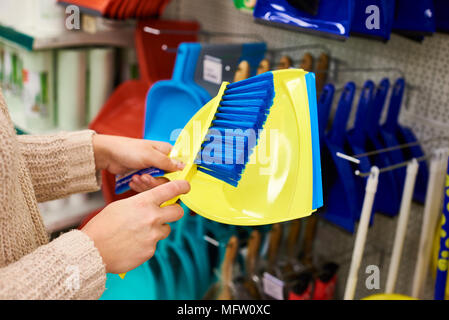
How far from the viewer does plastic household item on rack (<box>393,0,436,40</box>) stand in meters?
1.21

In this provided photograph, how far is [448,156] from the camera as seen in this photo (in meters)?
1.29

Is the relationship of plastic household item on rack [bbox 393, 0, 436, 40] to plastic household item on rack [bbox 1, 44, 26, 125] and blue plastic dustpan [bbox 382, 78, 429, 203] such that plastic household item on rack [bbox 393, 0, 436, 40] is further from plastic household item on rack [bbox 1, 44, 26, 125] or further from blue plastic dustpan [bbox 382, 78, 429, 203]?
plastic household item on rack [bbox 1, 44, 26, 125]

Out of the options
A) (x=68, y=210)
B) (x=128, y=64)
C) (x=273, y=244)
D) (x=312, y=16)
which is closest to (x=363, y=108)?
(x=312, y=16)

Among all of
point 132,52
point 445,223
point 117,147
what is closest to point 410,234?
point 445,223

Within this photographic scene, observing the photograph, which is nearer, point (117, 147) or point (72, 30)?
point (117, 147)

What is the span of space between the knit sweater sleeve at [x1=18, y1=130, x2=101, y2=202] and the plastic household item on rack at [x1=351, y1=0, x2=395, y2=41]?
2.12 feet

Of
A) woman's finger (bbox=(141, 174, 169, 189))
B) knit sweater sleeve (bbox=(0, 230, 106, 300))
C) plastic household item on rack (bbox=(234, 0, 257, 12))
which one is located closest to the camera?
knit sweater sleeve (bbox=(0, 230, 106, 300))

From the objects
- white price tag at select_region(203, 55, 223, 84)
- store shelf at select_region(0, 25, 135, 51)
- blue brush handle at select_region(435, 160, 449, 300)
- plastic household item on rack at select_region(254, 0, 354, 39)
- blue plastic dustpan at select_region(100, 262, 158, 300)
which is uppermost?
plastic household item on rack at select_region(254, 0, 354, 39)

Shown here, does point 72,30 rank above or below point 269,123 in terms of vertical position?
above

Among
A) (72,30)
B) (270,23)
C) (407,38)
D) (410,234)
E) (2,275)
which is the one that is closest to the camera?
(2,275)

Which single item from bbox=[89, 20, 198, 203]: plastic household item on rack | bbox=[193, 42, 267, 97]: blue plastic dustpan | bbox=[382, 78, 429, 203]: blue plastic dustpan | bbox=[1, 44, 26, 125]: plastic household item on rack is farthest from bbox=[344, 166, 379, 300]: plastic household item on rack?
bbox=[1, 44, 26, 125]: plastic household item on rack

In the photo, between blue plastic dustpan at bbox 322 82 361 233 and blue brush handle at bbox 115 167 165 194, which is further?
blue plastic dustpan at bbox 322 82 361 233
